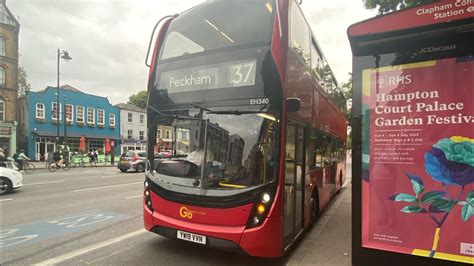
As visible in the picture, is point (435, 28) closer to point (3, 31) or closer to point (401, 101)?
point (401, 101)

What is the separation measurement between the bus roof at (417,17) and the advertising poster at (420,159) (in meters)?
0.45

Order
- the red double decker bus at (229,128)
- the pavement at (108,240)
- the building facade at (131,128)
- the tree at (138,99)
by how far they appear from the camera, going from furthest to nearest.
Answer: the tree at (138,99)
the building facade at (131,128)
the pavement at (108,240)
the red double decker bus at (229,128)

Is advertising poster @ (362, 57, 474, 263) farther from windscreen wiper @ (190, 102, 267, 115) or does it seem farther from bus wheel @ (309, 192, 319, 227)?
bus wheel @ (309, 192, 319, 227)

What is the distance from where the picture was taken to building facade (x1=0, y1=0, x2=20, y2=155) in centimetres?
3002

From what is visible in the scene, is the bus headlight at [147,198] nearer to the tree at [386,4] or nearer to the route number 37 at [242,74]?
the route number 37 at [242,74]

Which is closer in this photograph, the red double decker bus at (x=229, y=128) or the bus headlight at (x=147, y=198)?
the red double decker bus at (x=229, y=128)

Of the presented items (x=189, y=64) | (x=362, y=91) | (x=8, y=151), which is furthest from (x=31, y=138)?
(x=362, y=91)

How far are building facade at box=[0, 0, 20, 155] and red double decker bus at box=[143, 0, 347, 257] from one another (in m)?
31.9

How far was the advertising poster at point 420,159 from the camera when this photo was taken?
3.31 metres

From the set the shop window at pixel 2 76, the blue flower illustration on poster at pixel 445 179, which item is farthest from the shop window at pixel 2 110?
the blue flower illustration on poster at pixel 445 179

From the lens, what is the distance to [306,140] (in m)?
5.70

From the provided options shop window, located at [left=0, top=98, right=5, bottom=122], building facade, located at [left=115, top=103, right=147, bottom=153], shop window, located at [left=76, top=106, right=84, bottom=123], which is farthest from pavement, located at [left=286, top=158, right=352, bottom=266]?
building facade, located at [left=115, top=103, right=147, bottom=153]

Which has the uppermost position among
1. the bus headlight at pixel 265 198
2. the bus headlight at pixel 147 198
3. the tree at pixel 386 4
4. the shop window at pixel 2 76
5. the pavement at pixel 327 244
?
the shop window at pixel 2 76

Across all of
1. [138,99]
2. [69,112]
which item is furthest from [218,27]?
[138,99]
